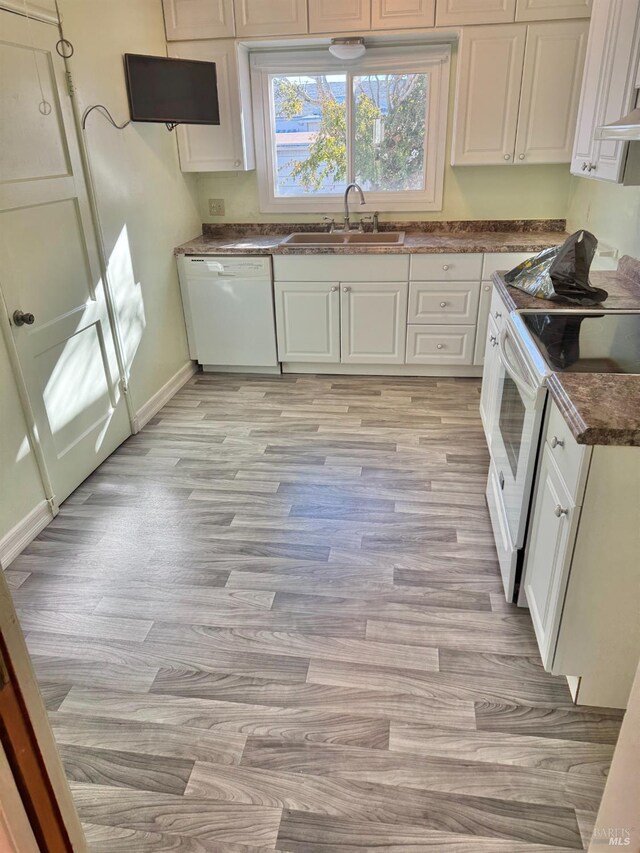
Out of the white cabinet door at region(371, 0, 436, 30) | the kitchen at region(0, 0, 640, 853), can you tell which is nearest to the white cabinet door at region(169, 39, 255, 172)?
the kitchen at region(0, 0, 640, 853)

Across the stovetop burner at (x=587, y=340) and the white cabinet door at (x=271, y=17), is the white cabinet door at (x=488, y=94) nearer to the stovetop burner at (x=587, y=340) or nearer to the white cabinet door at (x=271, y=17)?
the white cabinet door at (x=271, y=17)

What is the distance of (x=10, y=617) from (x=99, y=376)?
254cm

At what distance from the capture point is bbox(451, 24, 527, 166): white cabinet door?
11.5 feet

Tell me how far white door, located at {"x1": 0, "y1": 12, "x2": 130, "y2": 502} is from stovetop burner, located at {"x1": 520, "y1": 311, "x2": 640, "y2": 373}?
2.01m

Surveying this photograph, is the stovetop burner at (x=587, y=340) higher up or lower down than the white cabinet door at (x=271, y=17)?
lower down

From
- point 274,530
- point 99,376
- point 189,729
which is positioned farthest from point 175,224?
point 189,729

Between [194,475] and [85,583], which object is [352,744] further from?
[194,475]

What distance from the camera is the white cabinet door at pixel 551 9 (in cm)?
336

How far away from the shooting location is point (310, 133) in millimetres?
4145

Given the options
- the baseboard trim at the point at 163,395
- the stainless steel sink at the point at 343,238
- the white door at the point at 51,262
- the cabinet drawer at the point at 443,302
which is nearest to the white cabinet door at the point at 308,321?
the stainless steel sink at the point at 343,238

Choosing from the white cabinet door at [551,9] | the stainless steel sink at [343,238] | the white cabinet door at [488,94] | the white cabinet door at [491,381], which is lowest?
the white cabinet door at [491,381]

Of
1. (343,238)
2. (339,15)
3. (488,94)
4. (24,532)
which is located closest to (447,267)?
(343,238)

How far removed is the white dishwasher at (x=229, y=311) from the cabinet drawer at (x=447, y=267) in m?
0.99

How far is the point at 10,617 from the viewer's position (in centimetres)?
75
